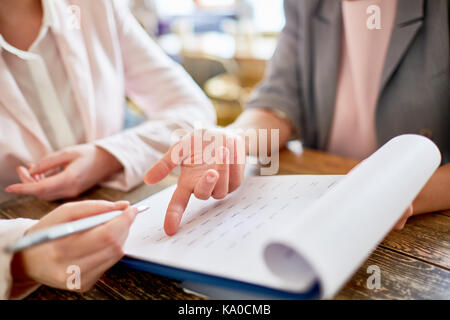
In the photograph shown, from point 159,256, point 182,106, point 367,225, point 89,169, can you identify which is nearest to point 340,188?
point 367,225

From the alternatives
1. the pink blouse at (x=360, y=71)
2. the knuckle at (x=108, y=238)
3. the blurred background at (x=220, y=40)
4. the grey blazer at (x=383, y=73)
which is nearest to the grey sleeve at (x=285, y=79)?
the grey blazer at (x=383, y=73)

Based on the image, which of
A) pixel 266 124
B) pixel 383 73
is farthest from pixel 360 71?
pixel 266 124

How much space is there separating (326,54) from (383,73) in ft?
0.54

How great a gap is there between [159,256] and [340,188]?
0.61 feet

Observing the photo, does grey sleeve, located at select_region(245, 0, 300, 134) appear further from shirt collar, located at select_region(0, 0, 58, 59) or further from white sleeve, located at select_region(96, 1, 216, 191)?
shirt collar, located at select_region(0, 0, 58, 59)

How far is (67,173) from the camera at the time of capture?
565mm

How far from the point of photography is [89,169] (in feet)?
1.95

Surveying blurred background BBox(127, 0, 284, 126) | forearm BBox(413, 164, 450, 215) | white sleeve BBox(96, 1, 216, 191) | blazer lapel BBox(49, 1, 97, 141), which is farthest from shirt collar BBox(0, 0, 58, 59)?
blurred background BBox(127, 0, 284, 126)

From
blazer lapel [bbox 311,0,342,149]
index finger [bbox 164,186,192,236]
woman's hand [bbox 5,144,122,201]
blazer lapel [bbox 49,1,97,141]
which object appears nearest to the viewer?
index finger [bbox 164,186,192,236]

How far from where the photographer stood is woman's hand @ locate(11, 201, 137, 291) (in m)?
0.33

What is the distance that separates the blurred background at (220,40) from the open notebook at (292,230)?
5.15 feet

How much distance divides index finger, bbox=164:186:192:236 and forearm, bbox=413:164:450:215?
1.01 ft

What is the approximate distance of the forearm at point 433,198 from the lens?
0.47 meters

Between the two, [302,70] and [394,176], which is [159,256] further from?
[302,70]
